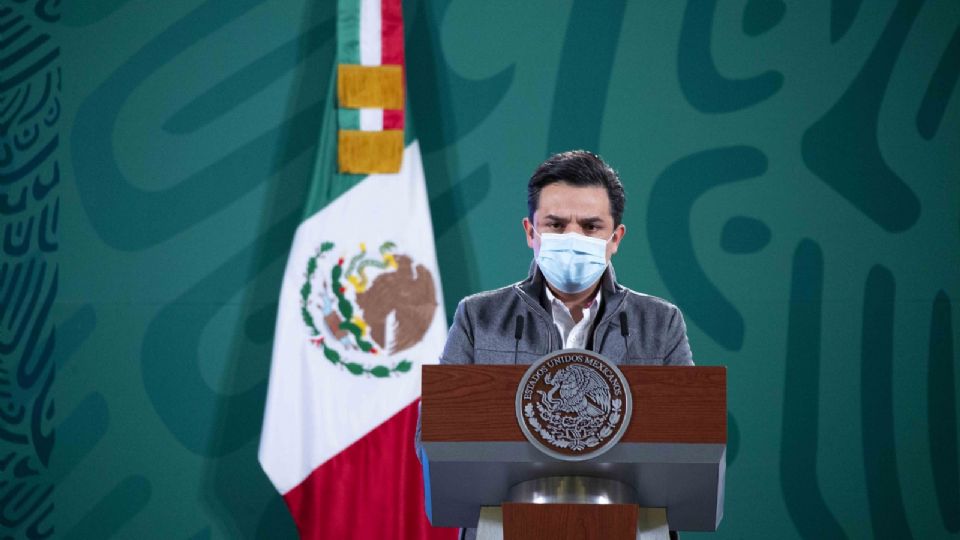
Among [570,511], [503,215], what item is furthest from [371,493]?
[570,511]

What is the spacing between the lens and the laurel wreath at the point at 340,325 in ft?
11.7

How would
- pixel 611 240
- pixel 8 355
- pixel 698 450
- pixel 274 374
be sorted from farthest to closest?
pixel 8 355 → pixel 274 374 → pixel 611 240 → pixel 698 450

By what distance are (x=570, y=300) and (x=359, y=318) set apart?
172cm

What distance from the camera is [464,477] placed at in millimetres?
1400

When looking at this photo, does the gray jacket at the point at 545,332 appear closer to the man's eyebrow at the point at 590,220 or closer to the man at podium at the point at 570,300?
the man at podium at the point at 570,300

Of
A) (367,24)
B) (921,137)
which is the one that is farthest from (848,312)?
(367,24)

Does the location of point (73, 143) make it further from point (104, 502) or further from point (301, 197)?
point (104, 502)

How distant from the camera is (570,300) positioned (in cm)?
201

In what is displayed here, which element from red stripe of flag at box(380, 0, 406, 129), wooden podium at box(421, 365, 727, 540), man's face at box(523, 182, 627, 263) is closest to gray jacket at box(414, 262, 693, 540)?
man's face at box(523, 182, 627, 263)

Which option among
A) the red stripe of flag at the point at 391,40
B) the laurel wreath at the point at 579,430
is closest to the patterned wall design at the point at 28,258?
the red stripe of flag at the point at 391,40

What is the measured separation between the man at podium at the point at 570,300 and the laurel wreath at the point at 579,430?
0.53m

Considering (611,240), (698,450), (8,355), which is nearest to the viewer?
(698,450)

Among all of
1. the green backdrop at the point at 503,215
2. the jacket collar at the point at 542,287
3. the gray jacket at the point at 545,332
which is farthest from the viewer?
the green backdrop at the point at 503,215

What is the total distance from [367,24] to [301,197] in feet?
2.34
